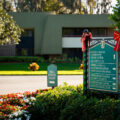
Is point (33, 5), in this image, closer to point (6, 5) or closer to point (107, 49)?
point (6, 5)

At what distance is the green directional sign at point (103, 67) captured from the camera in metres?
5.86

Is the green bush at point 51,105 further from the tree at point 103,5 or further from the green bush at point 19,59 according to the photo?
the tree at point 103,5

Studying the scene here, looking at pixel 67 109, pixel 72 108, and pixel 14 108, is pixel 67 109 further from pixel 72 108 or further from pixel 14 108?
pixel 14 108

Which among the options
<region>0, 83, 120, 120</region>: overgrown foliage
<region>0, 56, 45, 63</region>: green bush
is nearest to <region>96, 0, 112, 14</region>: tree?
<region>0, 56, 45, 63</region>: green bush

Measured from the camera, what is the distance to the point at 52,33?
35719 millimetres

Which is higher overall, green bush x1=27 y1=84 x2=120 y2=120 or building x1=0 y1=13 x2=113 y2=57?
building x1=0 y1=13 x2=113 y2=57

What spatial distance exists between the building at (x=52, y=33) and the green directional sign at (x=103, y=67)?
1160 inches

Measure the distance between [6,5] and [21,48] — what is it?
2145 cm

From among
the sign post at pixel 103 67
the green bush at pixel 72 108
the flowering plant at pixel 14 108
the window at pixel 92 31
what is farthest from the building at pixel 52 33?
the green bush at pixel 72 108

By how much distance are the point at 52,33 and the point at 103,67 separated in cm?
3000

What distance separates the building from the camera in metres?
35.4

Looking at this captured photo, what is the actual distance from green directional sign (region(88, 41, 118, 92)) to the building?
29.5m

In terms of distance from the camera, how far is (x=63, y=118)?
504 centimetres

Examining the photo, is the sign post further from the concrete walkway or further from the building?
the building
